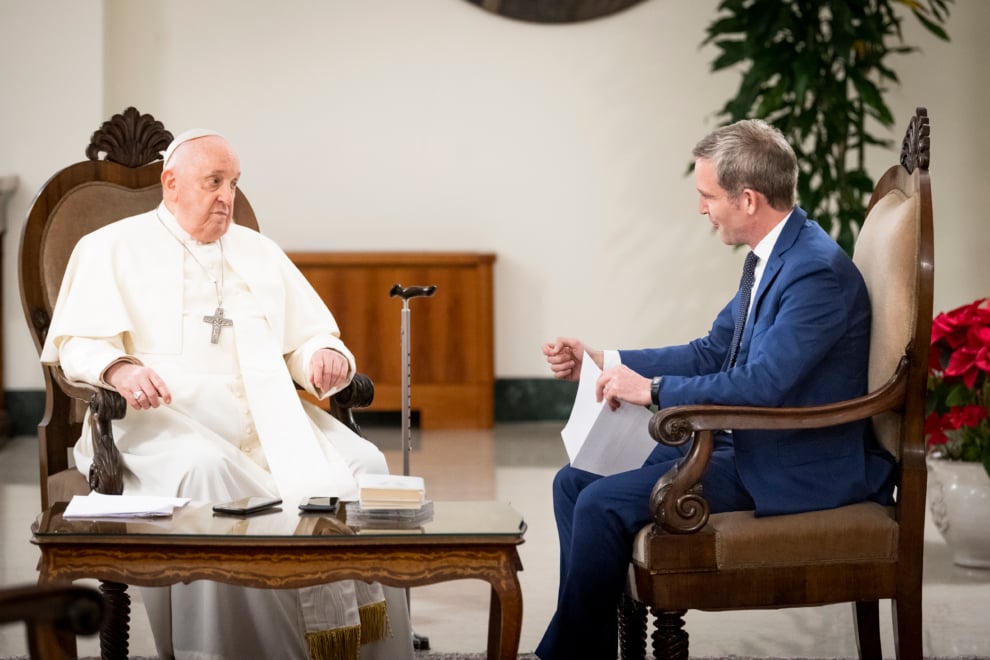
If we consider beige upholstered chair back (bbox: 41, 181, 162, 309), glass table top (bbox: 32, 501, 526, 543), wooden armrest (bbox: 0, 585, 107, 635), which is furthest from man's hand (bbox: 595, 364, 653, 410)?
beige upholstered chair back (bbox: 41, 181, 162, 309)

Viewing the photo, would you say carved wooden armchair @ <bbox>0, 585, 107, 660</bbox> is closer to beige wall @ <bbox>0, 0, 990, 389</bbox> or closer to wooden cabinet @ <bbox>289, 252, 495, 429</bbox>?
wooden cabinet @ <bbox>289, 252, 495, 429</bbox>

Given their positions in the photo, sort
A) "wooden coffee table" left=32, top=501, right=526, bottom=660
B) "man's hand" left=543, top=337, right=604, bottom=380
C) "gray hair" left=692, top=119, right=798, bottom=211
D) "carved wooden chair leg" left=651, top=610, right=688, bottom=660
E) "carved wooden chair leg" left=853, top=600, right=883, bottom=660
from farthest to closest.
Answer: "man's hand" left=543, top=337, right=604, bottom=380, "carved wooden chair leg" left=853, top=600, right=883, bottom=660, "gray hair" left=692, top=119, right=798, bottom=211, "carved wooden chair leg" left=651, top=610, right=688, bottom=660, "wooden coffee table" left=32, top=501, right=526, bottom=660

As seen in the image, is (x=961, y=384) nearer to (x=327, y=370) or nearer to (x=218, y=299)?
(x=327, y=370)

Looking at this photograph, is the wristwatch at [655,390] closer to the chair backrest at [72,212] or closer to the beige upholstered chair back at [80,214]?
the chair backrest at [72,212]

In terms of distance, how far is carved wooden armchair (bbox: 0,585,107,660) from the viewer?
5.38ft

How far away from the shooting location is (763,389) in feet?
9.05

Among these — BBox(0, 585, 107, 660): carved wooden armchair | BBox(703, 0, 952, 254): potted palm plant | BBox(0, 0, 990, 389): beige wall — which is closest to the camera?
BBox(0, 585, 107, 660): carved wooden armchair

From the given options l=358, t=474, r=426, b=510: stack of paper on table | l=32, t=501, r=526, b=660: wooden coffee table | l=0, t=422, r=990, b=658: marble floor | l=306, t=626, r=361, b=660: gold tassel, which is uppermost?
l=358, t=474, r=426, b=510: stack of paper on table

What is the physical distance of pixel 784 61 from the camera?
259 inches

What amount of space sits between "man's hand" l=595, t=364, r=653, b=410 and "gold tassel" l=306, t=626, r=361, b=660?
914mm

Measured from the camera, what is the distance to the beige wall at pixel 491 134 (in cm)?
816

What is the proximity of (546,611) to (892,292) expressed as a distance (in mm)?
1611

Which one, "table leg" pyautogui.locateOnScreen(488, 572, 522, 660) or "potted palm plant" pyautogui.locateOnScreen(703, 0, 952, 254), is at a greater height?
"potted palm plant" pyautogui.locateOnScreen(703, 0, 952, 254)

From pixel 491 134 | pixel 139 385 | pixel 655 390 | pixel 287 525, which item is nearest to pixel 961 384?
pixel 655 390
